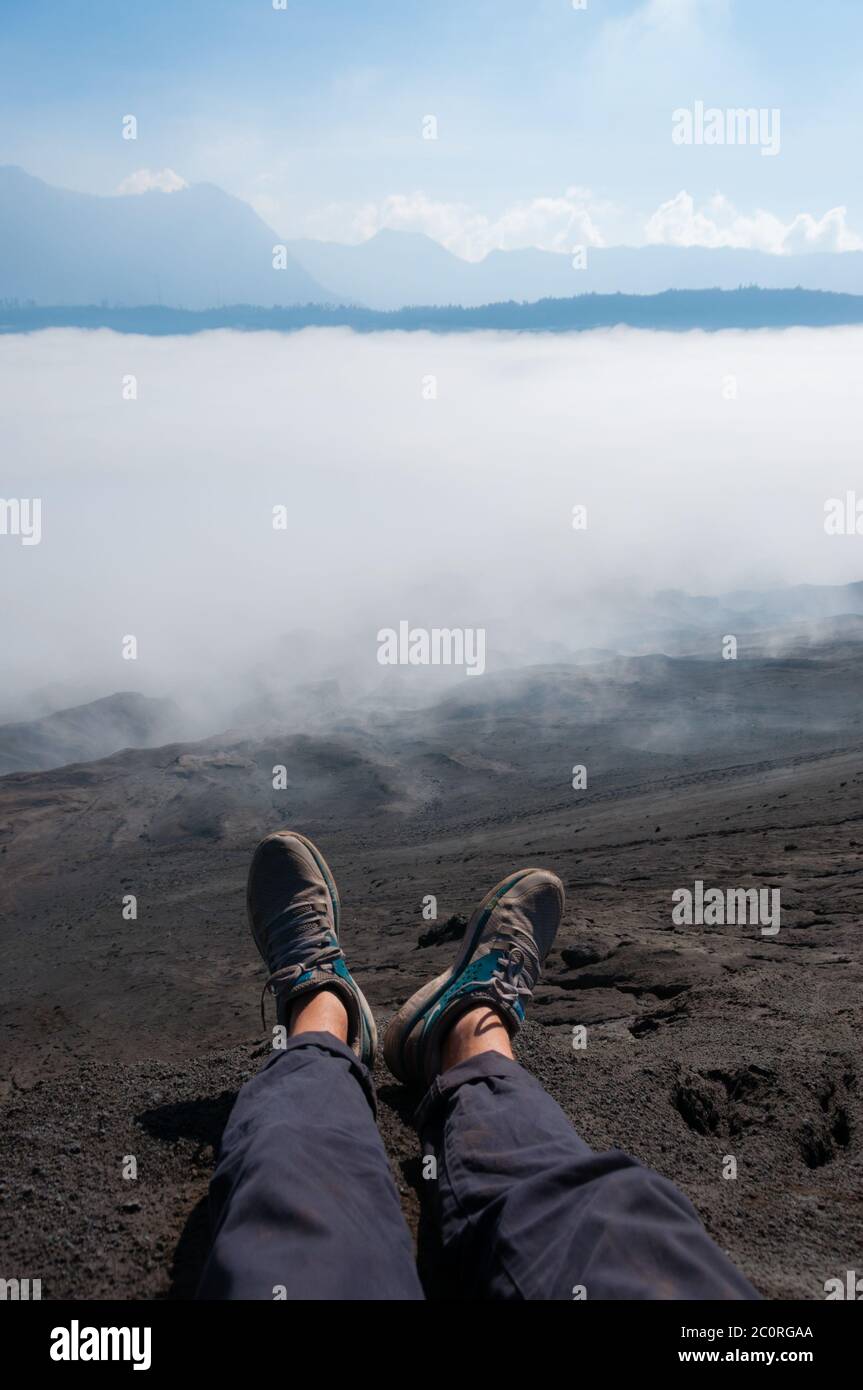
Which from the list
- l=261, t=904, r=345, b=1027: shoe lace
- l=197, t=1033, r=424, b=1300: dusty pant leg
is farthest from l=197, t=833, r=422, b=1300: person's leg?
l=261, t=904, r=345, b=1027: shoe lace

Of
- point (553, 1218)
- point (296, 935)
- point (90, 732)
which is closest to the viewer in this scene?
point (553, 1218)

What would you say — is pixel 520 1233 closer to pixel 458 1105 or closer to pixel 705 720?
pixel 458 1105

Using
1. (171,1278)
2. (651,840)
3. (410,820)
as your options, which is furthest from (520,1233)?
(410,820)

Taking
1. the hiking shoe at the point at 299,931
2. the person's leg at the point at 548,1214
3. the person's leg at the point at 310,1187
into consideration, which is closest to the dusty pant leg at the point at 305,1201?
the person's leg at the point at 310,1187

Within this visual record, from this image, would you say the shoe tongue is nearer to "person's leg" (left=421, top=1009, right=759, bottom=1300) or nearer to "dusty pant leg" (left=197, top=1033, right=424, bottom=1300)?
"dusty pant leg" (left=197, top=1033, right=424, bottom=1300)

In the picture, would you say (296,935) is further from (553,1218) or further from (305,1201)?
(553,1218)

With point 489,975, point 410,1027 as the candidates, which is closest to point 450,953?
point 489,975
